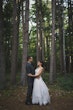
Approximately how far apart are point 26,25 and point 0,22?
1.87 m

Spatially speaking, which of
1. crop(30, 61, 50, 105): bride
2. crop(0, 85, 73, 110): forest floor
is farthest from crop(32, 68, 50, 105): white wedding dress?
crop(0, 85, 73, 110): forest floor

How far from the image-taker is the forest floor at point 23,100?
9.73 m

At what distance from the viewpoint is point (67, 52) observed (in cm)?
3247

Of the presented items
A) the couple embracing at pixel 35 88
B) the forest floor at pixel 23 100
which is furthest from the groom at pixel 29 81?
the forest floor at pixel 23 100

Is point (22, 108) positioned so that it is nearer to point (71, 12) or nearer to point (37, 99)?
point (37, 99)

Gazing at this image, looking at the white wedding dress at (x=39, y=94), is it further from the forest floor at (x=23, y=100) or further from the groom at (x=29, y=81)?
the forest floor at (x=23, y=100)

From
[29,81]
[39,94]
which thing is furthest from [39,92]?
[29,81]

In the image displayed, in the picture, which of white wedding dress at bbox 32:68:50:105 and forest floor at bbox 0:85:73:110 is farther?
white wedding dress at bbox 32:68:50:105

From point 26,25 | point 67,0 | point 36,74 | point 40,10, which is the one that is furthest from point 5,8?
point 36,74

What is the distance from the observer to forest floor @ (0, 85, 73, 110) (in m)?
9.73

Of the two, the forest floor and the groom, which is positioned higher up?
the groom

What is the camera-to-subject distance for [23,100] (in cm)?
1113

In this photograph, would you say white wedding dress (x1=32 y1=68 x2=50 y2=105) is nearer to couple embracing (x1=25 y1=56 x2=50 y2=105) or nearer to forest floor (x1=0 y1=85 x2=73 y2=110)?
couple embracing (x1=25 y1=56 x2=50 y2=105)

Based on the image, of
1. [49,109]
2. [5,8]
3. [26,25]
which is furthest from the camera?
[5,8]
